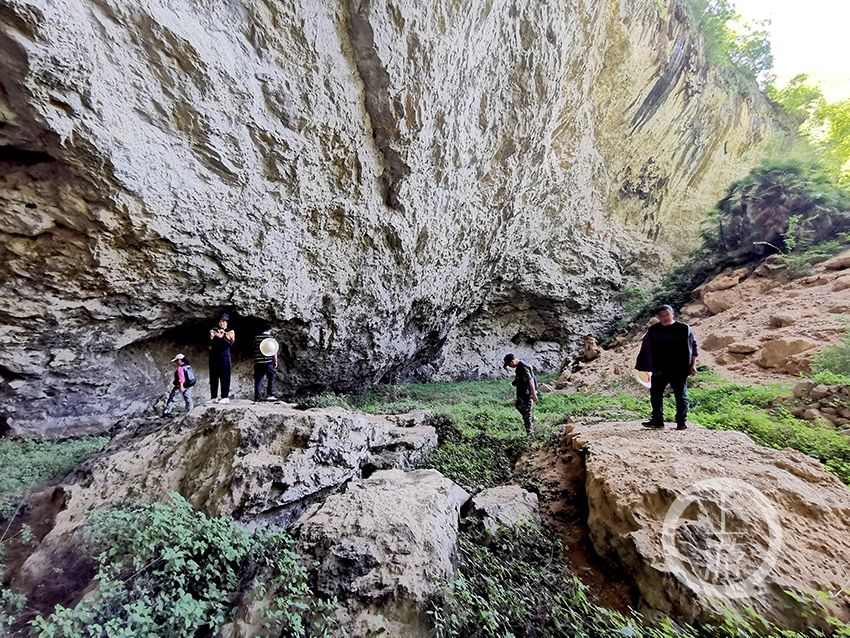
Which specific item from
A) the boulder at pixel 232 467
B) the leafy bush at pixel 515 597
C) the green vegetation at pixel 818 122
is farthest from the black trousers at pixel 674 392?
the green vegetation at pixel 818 122

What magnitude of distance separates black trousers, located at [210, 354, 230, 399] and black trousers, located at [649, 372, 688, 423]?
19.1 feet

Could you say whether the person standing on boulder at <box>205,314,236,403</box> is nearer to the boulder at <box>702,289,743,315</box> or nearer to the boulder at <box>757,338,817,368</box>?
the boulder at <box>757,338,817,368</box>

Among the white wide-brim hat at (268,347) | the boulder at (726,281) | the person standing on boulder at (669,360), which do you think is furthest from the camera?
the boulder at (726,281)

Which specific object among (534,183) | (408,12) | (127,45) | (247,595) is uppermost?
(408,12)

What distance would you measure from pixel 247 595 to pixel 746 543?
2.92 meters

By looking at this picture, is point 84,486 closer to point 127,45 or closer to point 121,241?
point 121,241

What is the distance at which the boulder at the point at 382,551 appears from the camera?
6.49ft

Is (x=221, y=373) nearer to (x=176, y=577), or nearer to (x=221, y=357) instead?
(x=221, y=357)

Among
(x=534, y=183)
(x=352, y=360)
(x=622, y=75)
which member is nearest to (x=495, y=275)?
(x=534, y=183)

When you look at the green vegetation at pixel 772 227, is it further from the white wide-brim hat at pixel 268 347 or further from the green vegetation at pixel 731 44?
the white wide-brim hat at pixel 268 347

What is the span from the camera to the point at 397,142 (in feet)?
23.7

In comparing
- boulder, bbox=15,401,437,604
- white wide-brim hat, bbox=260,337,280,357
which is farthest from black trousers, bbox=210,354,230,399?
boulder, bbox=15,401,437,604

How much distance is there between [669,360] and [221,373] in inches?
240

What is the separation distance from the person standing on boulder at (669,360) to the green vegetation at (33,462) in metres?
6.75
